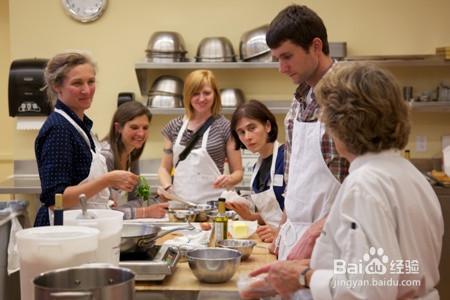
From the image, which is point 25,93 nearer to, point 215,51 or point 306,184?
point 215,51

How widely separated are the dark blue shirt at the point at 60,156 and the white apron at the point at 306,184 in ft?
2.82

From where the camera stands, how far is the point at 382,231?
1196 millimetres

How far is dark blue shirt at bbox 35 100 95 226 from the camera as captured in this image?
218cm

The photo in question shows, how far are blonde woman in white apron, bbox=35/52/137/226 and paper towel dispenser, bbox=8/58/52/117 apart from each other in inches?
81.9

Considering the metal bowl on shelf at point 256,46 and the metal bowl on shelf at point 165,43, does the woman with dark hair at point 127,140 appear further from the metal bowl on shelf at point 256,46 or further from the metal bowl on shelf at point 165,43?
the metal bowl on shelf at point 256,46

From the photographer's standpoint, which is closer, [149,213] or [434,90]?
[149,213]

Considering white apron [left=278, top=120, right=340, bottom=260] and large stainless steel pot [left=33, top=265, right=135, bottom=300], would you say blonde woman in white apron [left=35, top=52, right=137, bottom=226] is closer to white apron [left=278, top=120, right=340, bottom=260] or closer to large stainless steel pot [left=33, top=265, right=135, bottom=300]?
white apron [left=278, top=120, right=340, bottom=260]

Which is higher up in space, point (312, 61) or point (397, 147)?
point (312, 61)

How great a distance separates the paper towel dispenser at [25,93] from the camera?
14.3 feet

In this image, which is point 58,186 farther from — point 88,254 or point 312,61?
point 312,61

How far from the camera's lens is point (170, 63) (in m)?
4.32

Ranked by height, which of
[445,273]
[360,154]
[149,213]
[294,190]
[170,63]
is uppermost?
[170,63]

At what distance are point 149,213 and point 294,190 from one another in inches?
41.1

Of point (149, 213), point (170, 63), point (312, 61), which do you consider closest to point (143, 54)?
point (170, 63)
